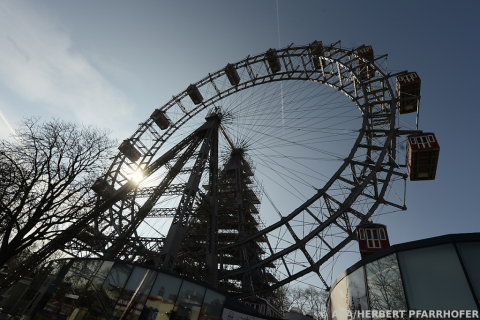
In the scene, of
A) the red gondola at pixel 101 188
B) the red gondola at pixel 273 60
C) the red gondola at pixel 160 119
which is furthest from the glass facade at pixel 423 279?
the red gondola at pixel 160 119

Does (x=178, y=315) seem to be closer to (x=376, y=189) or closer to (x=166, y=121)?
(x=376, y=189)

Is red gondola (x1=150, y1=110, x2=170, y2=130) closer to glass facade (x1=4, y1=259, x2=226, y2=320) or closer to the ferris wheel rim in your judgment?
the ferris wheel rim

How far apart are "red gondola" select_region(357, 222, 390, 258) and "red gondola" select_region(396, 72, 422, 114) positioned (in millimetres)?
11188

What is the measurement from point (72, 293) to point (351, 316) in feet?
39.4

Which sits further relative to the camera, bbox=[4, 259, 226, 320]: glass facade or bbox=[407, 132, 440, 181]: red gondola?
bbox=[407, 132, 440, 181]: red gondola

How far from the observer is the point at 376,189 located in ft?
54.8

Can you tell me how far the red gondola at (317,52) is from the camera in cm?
2294

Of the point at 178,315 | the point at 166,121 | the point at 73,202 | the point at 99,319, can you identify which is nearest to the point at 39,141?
the point at 73,202

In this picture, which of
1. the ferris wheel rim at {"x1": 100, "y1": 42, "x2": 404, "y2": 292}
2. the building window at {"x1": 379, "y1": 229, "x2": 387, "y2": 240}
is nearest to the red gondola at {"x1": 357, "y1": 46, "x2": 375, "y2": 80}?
the ferris wheel rim at {"x1": 100, "y1": 42, "x2": 404, "y2": 292}

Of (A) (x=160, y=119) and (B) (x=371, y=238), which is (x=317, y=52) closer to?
(B) (x=371, y=238)

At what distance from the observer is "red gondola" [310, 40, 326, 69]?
2294 cm

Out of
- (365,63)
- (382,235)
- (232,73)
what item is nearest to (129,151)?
(232,73)

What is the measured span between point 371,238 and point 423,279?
728 centimetres

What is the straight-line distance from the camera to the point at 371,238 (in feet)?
44.3
